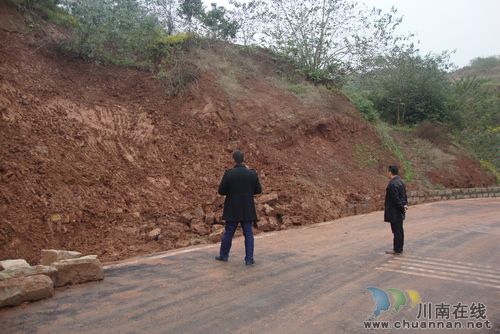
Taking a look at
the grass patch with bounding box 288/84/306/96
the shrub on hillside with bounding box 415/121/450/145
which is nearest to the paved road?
→ the grass patch with bounding box 288/84/306/96

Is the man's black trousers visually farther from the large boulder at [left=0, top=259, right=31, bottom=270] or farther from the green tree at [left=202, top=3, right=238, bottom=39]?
the green tree at [left=202, top=3, right=238, bottom=39]

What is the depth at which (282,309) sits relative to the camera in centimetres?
527

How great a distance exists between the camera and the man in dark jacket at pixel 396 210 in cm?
839

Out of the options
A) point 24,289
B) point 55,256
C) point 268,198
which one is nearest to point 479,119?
point 268,198

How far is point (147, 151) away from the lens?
11477 mm

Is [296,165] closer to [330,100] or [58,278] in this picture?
[330,100]

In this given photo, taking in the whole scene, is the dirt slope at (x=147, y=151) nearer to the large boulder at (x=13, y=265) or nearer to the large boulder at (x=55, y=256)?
the large boulder at (x=55, y=256)

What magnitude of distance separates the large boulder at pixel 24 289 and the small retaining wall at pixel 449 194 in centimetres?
1325

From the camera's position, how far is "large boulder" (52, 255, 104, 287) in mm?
5957

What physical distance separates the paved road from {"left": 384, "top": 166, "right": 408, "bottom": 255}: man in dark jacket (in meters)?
0.25

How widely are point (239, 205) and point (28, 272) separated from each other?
→ 10.0ft

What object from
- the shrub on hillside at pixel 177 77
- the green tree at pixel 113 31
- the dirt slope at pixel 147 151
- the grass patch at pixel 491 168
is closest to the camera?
the dirt slope at pixel 147 151

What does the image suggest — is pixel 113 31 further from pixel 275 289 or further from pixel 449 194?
pixel 449 194

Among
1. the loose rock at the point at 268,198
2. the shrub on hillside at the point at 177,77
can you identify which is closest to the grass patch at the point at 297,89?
the shrub on hillside at the point at 177,77
